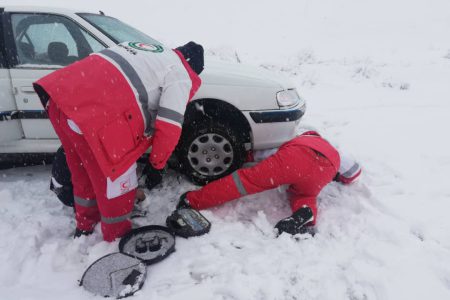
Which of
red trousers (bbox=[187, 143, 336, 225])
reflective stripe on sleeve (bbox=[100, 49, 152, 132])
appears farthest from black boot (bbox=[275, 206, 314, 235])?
reflective stripe on sleeve (bbox=[100, 49, 152, 132])

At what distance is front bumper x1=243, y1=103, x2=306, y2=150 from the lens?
10.9ft

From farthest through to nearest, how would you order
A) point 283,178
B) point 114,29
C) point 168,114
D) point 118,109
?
point 114,29 < point 283,178 < point 168,114 < point 118,109

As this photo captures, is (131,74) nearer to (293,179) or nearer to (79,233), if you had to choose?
(79,233)

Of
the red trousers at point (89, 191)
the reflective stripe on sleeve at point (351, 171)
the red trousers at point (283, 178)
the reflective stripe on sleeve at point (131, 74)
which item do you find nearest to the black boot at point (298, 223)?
the red trousers at point (283, 178)

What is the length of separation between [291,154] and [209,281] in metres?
1.22

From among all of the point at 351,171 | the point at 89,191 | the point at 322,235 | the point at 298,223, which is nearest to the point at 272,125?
the point at 351,171

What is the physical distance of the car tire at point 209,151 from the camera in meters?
3.28

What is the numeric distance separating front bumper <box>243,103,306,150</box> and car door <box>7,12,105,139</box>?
158 centimetres

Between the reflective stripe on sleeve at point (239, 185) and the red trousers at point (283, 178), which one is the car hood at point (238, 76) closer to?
the red trousers at point (283, 178)

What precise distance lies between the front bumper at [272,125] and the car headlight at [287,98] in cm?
5

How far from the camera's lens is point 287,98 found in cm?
343

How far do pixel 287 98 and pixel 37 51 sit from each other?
94.0 inches

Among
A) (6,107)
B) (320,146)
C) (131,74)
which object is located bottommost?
(6,107)

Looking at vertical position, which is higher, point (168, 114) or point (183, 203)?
point (168, 114)
